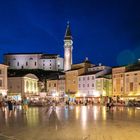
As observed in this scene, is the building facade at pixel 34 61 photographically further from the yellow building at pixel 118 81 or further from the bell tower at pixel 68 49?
the yellow building at pixel 118 81

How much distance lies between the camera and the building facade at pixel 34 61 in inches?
6058

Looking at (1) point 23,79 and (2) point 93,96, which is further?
(1) point 23,79

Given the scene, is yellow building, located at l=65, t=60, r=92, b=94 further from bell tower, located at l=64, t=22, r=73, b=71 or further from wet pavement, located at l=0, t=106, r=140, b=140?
wet pavement, located at l=0, t=106, r=140, b=140

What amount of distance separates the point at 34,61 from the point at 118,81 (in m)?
74.2

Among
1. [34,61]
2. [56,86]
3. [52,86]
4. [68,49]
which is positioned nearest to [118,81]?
[56,86]

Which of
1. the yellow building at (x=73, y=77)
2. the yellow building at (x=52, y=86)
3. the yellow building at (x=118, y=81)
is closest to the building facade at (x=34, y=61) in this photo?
the yellow building at (x=52, y=86)

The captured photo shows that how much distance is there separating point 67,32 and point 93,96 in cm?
A: 6551

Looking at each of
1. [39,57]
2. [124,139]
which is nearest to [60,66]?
[39,57]

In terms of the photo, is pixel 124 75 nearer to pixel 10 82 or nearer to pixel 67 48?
pixel 10 82

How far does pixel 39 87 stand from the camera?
121875 millimetres

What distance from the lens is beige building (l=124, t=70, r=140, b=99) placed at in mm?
79812

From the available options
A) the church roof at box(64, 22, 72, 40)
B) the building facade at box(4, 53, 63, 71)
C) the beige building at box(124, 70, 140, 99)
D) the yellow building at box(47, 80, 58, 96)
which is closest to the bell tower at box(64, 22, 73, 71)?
the church roof at box(64, 22, 72, 40)

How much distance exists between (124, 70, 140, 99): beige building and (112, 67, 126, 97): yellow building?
176 cm

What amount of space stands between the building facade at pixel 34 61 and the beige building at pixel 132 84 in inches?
2840
